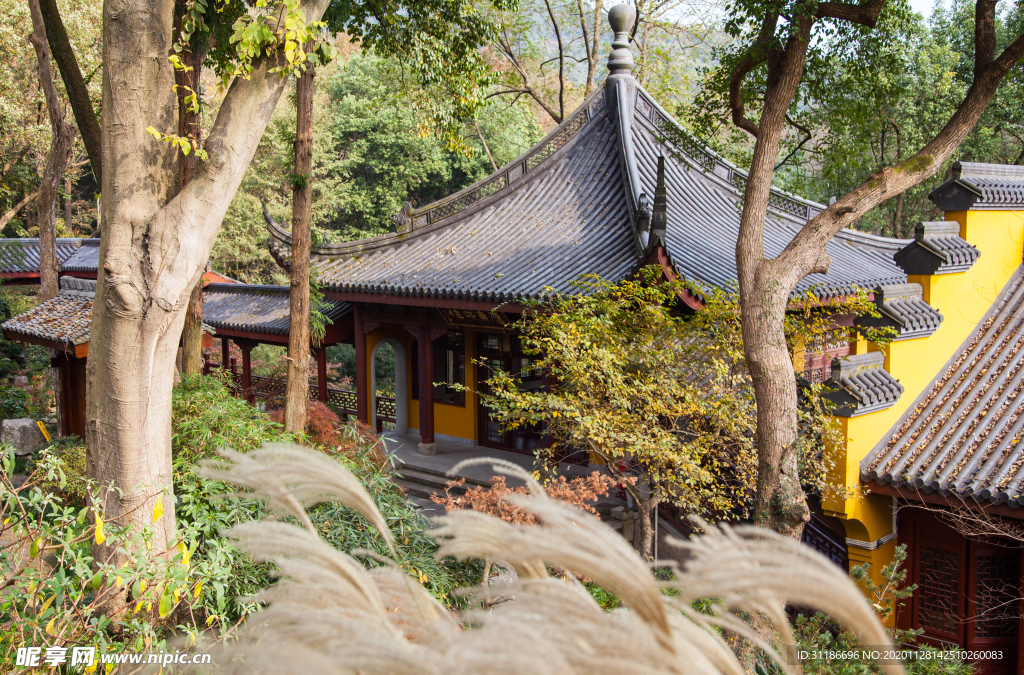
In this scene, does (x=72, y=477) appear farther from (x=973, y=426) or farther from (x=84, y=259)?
(x=84, y=259)

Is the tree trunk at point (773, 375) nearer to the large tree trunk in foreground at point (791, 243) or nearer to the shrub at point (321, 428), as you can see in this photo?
the large tree trunk in foreground at point (791, 243)

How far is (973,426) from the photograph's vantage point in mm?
6352

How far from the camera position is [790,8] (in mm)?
4926

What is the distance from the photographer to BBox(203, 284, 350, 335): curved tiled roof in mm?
13023

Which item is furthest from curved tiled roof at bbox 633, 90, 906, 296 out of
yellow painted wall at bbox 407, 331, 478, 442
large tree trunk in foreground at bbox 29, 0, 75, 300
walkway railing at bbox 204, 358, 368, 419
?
large tree trunk in foreground at bbox 29, 0, 75, 300

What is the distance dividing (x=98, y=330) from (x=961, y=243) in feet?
24.9

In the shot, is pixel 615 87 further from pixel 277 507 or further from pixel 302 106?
pixel 277 507

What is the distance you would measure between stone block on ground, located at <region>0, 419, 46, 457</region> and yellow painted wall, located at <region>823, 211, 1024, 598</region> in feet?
34.2

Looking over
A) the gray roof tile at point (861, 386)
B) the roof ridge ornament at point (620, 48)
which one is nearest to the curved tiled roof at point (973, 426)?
the gray roof tile at point (861, 386)

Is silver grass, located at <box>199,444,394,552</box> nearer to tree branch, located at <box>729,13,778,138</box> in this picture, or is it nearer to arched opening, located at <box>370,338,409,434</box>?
tree branch, located at <box>729,13,778,138</box>

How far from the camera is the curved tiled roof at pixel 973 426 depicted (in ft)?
18.7

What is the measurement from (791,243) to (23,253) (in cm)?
2293

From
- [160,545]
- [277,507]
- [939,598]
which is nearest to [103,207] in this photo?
[160,545]

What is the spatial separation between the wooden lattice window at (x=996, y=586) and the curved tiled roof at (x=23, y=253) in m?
21.7
